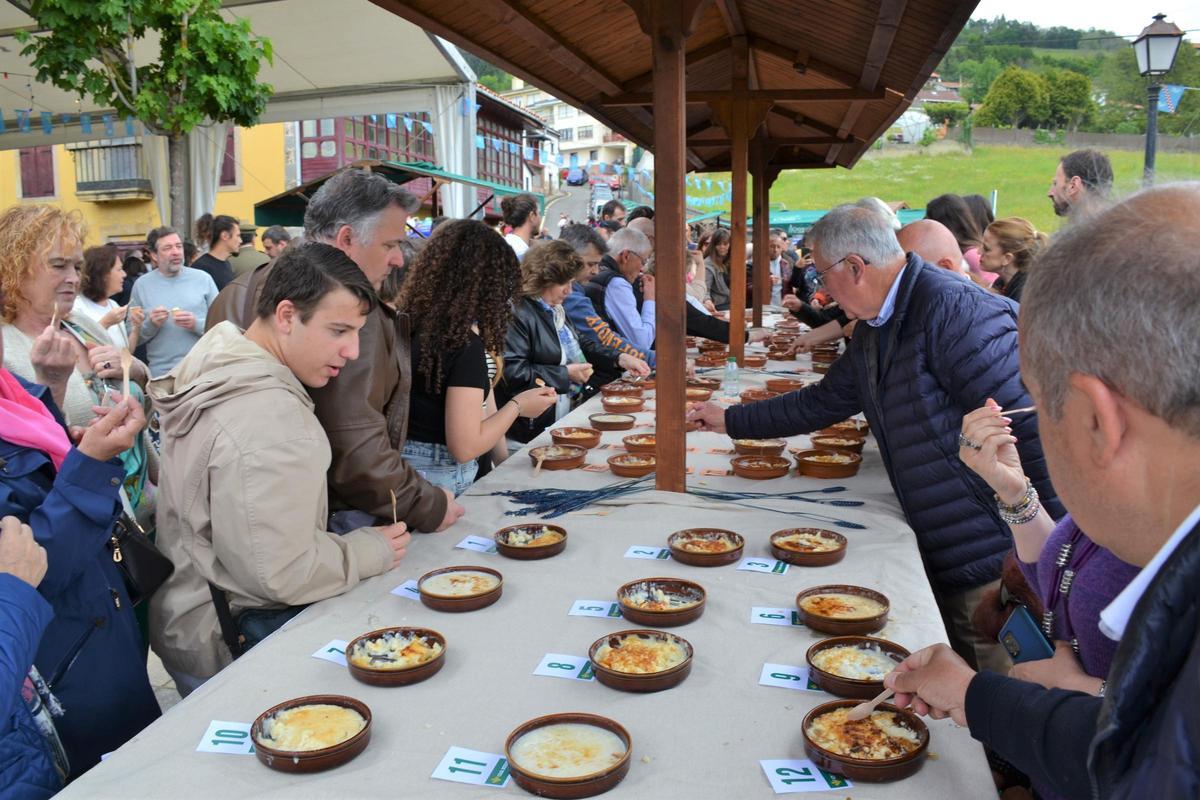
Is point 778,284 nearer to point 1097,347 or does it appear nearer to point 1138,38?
point 1138,38

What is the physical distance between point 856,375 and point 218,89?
29.1 ft

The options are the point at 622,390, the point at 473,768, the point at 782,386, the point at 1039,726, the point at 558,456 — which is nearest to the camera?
the point at 1039,726

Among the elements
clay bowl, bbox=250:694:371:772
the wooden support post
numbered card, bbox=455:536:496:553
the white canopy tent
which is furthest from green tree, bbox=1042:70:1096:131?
clay bowl, bbox=250:694:371:772

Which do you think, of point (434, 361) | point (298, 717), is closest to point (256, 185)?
point (434, 361)

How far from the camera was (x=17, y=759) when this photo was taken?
4.99 ft

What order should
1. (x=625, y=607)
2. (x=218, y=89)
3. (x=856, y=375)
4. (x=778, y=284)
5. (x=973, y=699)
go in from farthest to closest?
(x=778, y=284) < (x=218, y=89) < (x=856, y=375) < (x=625, y=607) < (x=973, y=699)

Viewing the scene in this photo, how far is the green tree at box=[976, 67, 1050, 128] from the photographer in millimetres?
51312

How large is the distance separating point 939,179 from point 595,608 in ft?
161

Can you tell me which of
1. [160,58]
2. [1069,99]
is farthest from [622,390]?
[1069,99]

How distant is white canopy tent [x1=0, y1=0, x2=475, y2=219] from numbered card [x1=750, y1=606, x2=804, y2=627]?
473 inches

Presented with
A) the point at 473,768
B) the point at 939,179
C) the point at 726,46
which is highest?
the point at 939,179

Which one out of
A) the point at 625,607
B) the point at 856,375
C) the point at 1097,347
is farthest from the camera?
the point at 856,375

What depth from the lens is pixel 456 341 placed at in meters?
2.77

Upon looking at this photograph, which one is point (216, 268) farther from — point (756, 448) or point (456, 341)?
point (756, 448)
